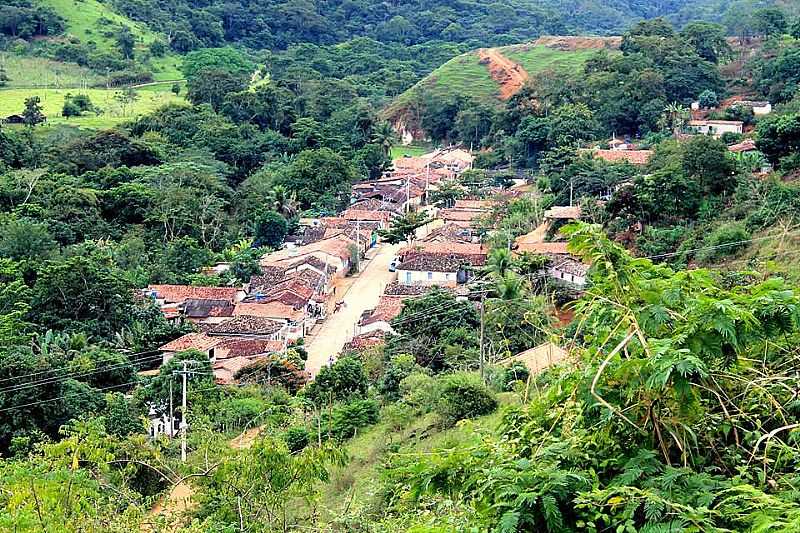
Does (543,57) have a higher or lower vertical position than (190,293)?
higher

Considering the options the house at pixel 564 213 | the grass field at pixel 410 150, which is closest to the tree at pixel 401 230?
the house at pixel 564 213

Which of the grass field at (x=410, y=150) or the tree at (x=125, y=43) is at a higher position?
the tree at (x=125, y=43)

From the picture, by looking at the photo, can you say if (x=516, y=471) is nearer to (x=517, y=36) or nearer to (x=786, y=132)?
(x=786, y=132)

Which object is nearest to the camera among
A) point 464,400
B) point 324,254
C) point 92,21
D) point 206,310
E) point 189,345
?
point 464,400

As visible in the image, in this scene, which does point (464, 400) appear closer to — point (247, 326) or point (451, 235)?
point (247, 326)

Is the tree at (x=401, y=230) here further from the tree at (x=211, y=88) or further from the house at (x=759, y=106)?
the tree at (x=211, y=88)

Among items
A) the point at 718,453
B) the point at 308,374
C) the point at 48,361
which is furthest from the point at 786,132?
the point at 718,453

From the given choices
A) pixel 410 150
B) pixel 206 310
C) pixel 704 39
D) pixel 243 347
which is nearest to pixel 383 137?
pixel 410 150

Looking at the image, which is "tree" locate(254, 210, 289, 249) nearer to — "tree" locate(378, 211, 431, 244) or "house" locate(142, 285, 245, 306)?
"tree" locate(378, 211, 431, 244)
